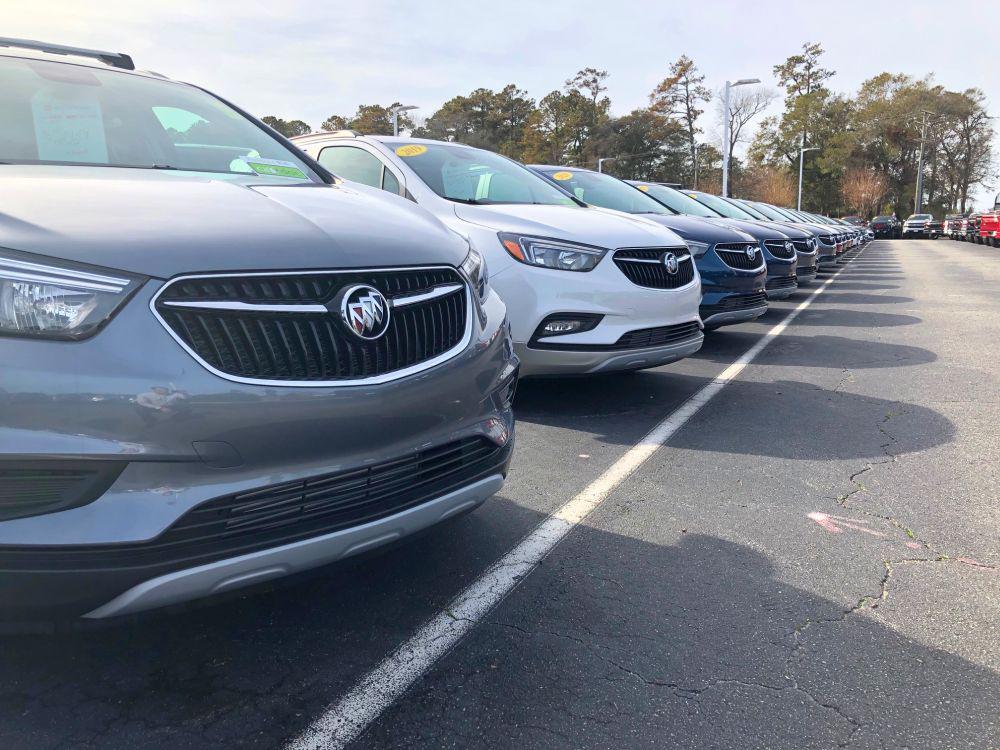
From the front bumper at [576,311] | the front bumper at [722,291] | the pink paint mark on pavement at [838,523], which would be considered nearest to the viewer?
the pink paint mark on pavement at [838,523]

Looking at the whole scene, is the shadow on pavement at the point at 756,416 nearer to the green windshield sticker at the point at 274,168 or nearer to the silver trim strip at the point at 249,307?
the green windshield sticker at the point at 274,168

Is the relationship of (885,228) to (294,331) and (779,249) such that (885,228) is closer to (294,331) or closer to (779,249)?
(779,249)

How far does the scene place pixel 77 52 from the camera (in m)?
3.71

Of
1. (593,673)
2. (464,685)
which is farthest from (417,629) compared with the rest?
(593,673)

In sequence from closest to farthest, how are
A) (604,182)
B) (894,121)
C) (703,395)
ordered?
(703,395), (604,182), (894,121)

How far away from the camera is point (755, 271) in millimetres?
7434

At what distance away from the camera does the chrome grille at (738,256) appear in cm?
725

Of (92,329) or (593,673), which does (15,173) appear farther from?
(593,673)

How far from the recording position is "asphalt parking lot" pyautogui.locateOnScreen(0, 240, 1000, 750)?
6.70ft

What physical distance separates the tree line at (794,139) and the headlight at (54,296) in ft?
234

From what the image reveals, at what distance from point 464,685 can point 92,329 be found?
1.35 m

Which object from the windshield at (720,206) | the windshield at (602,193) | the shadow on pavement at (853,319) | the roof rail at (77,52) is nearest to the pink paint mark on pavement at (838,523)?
the roof rail at (77,52)

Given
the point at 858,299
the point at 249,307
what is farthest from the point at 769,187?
the point at 249,307

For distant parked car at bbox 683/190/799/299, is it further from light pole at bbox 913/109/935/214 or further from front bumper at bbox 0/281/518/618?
light pole at bbox 913/109/935/214
